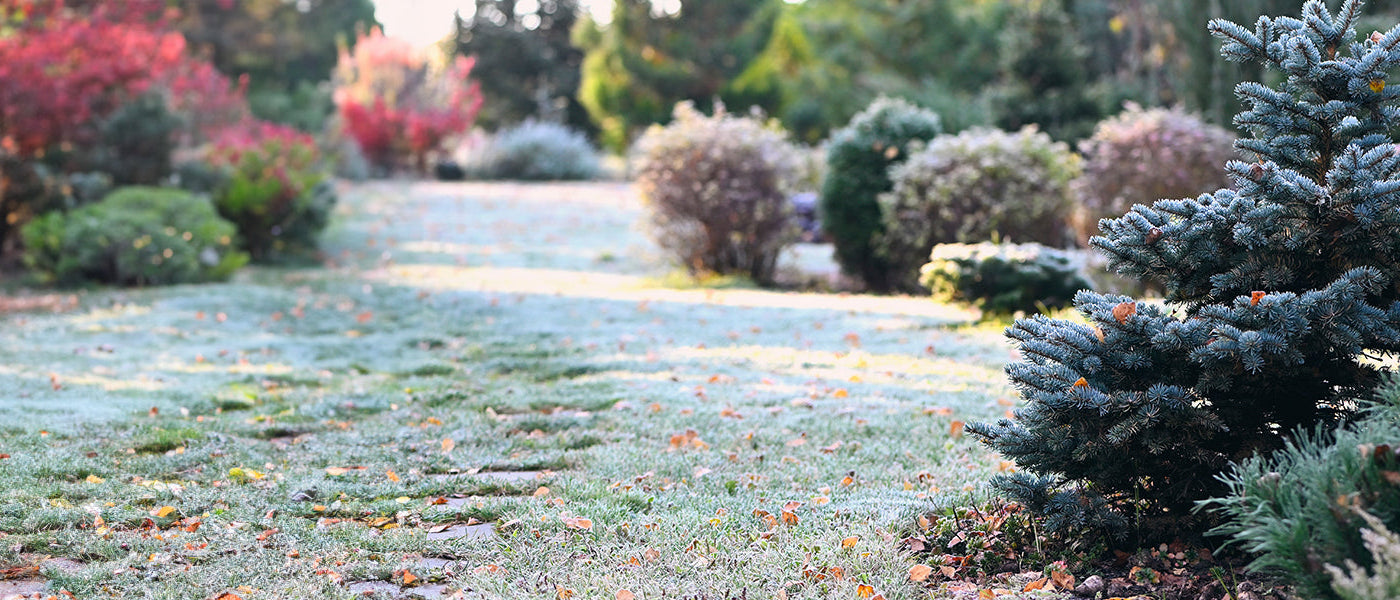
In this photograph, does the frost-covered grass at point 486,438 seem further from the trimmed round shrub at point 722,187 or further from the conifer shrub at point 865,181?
the trimmed round shrub at point 722,187

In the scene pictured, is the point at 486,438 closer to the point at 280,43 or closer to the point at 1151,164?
the point at 1151,164

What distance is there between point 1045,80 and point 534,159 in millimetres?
11054

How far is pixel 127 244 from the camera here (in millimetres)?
9484

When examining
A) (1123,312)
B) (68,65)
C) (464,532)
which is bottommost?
(464,532)

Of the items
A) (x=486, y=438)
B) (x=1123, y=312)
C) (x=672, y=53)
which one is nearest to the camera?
(x=1123, y=312)

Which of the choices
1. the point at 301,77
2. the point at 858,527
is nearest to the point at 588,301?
the point at 858,527

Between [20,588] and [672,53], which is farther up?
[672,53]

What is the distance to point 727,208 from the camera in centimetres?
1010

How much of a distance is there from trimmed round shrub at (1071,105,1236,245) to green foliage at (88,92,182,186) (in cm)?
972

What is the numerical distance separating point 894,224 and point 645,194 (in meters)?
2.53

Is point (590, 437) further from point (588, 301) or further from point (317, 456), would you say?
point (588, 301)

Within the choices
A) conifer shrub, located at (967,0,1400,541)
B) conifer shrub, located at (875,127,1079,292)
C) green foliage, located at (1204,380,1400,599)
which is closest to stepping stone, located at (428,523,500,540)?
conifer shrub, located at (967,0,1400,541)

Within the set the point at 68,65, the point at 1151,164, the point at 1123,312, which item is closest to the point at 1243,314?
the point at 1123,312

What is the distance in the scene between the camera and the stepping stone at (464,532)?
3262mm
